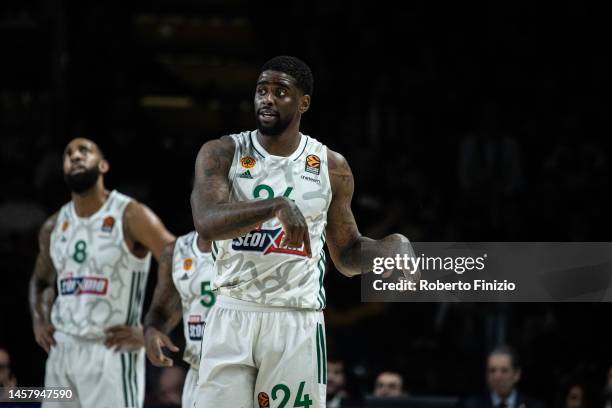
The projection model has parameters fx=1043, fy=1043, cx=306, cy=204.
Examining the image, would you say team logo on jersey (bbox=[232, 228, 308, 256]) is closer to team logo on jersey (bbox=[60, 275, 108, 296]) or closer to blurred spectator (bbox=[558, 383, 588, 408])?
team logo on jersey (bbox=[60, 275, 108, 296])

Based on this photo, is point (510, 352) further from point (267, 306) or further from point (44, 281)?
point (267, 306)

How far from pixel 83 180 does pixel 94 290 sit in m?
0.78

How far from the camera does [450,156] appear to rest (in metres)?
11.4

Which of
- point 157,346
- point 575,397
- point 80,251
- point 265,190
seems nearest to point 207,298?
point 157,346

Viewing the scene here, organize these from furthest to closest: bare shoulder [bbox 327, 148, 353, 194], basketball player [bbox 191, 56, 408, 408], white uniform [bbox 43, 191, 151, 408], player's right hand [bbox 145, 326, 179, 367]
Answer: white uniform [bbox 43, 191, 151, 408]
player's right hand [bbox 145, 326, 179, 367]
bare shoulder [bbox 327, 148, 353, 194]
basketball player [bbox 191, 56, 408, 408]

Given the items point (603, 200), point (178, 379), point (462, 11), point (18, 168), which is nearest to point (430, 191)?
point (603, 200)

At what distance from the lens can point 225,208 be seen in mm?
4078

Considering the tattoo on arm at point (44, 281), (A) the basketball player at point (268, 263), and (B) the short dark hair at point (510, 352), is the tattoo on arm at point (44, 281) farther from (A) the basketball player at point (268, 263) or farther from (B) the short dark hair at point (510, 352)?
(B) the short dark hair at point (510, 352)

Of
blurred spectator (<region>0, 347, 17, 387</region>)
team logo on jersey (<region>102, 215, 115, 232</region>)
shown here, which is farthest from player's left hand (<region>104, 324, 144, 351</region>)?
blurred spectator (<region>0, 347, 17, 387</region>)

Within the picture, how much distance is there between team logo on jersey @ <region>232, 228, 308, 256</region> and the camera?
4379mm

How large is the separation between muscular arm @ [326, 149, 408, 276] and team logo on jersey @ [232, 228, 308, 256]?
385mm

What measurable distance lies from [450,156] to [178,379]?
14.3 ft

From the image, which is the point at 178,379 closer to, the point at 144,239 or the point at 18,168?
the point at 144,239

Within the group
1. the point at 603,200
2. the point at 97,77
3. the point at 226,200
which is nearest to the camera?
the point at 226,200
